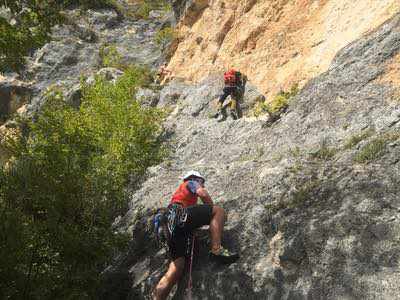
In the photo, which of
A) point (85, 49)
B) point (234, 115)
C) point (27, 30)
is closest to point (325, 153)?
point (234, 115)

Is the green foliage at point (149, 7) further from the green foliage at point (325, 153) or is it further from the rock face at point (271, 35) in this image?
the green foliage at point (325, 153)

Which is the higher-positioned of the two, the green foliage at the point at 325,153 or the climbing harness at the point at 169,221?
the climbing harness at the point at 169,221

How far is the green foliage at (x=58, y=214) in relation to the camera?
27.1 ft

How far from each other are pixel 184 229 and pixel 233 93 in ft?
30.3

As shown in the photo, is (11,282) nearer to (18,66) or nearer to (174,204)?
(174,204)

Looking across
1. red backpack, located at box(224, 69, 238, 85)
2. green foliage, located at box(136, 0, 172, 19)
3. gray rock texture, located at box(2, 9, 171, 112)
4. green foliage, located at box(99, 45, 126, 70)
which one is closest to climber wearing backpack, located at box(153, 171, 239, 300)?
red backpack, located at box(224, 69, 238, 85)

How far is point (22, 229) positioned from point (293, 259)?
4.98 metres

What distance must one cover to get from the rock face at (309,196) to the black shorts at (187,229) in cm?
35

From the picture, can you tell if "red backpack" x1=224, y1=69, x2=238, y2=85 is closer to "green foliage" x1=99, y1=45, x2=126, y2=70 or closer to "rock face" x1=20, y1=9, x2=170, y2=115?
"rock face" x1=20, y1=9, x2=170, y2=115

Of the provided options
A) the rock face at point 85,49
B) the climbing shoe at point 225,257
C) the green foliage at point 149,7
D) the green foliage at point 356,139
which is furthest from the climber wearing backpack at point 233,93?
the green foliage at point 149,7

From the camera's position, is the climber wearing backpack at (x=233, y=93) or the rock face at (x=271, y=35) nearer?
the rock face at (x=271, y=35)

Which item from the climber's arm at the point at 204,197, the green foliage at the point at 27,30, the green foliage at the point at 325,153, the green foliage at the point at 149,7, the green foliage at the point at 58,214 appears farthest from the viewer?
the green foliage at the point at 149,7

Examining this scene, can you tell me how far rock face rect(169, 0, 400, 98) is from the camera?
46.0 ft

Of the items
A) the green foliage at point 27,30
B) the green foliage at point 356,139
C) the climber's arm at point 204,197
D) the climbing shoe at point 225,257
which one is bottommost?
the climbing shoe at point 225,257
